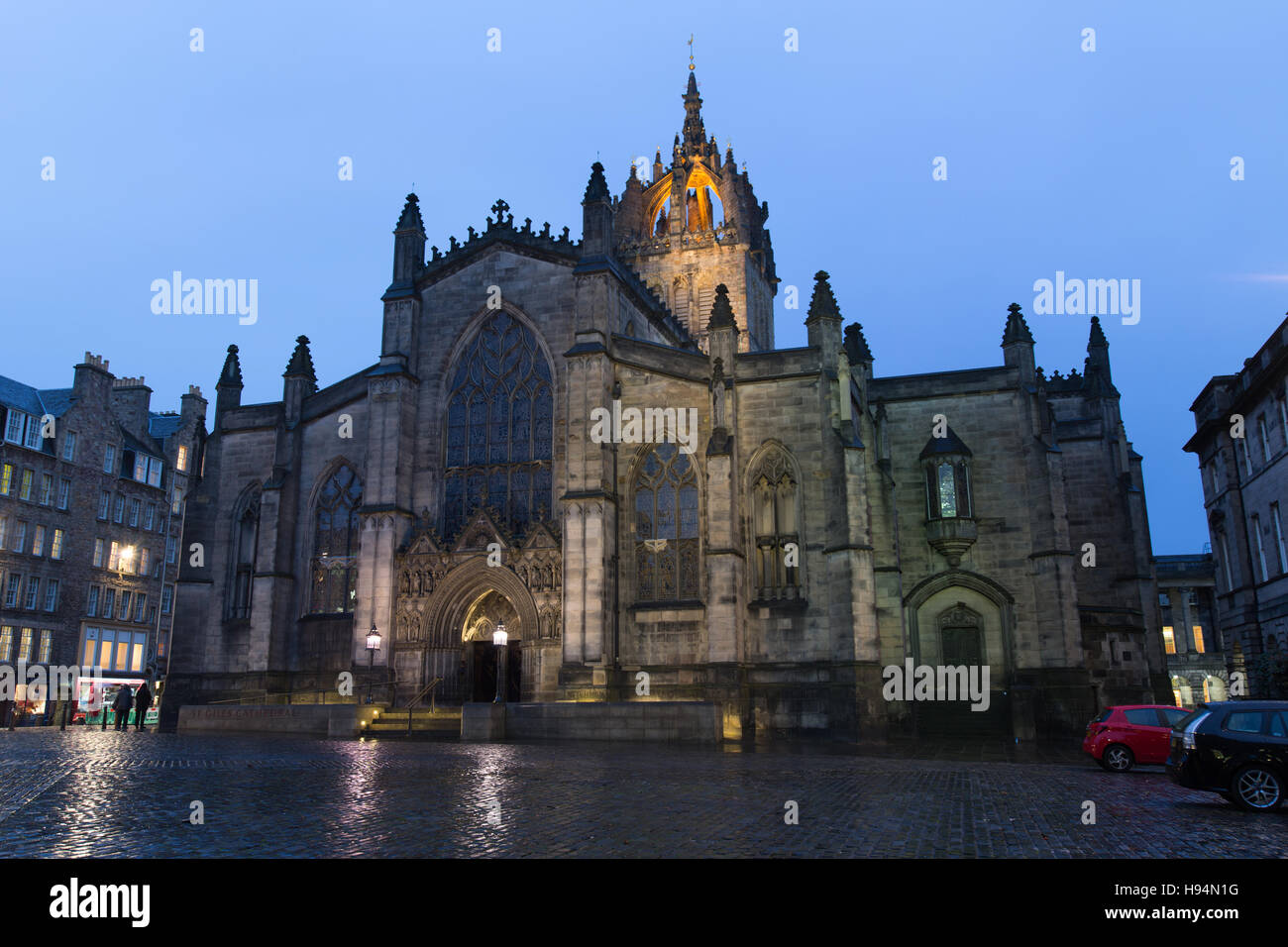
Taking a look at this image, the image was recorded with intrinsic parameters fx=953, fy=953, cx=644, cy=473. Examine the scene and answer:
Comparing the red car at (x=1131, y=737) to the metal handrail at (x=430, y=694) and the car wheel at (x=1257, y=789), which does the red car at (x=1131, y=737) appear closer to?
the car wheel at (x=1257, y=789)

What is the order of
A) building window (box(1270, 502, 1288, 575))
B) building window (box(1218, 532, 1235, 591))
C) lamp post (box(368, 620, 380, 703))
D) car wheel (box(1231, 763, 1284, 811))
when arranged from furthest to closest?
building window (box(1218, 532, 1235, 591)), building window (box(1270, 502, 1288, 575)), lamp post (box(368, 620, 380, 703)), car wheel (box(1231, 763, 1284, 811))

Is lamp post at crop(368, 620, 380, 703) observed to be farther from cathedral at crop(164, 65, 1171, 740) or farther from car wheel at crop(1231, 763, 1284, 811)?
car wheel at crop(1231, 763, 1284, 811)

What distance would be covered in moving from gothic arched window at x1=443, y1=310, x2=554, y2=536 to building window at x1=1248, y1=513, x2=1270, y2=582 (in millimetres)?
28782

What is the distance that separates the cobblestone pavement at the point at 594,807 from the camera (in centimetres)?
913

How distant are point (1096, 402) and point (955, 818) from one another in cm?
2857

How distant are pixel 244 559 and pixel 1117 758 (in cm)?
2951

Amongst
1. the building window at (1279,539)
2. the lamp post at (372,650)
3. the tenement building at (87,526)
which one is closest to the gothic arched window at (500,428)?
the lamp post at (372,650)

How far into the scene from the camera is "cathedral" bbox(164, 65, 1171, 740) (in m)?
28.9

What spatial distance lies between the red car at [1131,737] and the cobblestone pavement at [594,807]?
0.45 m

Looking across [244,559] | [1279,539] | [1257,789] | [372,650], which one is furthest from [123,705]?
[1279,539]

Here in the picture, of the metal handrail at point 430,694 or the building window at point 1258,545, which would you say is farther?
the building window at point 1258,545

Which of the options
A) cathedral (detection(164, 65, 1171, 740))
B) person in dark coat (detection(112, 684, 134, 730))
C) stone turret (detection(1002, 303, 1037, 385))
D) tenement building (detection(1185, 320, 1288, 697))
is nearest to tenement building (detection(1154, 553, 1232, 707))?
tenement building (detection(1185, 320, 1288, 697))

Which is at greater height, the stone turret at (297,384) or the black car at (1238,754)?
the stone turret at (297,384)

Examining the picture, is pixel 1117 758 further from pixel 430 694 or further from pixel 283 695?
pixel 283 695
